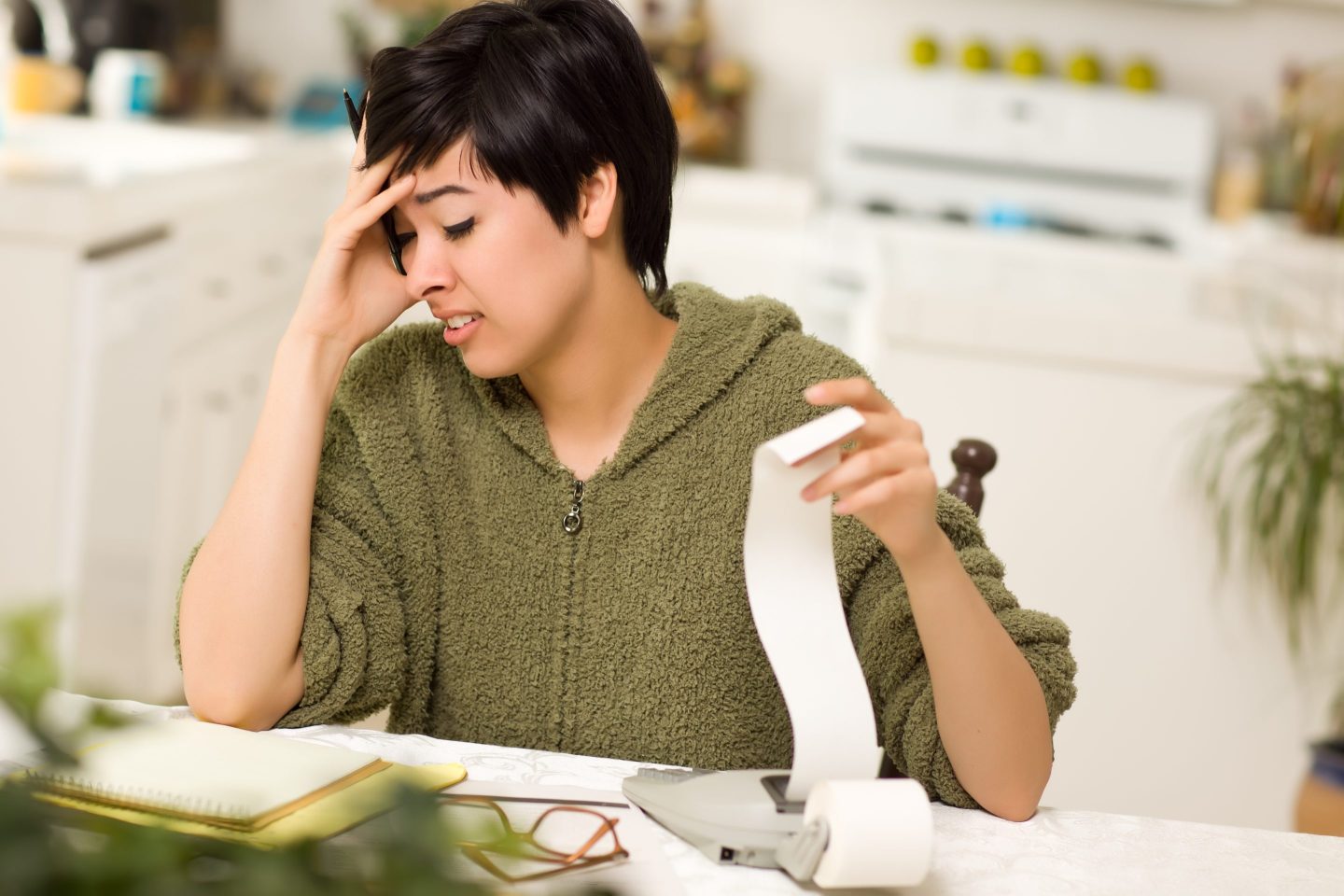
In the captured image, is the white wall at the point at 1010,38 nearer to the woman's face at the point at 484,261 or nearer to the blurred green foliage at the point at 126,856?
the woman's face at the point at 484,261

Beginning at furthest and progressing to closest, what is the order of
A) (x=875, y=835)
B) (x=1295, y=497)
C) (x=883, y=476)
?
(x=1295, y=497) → (x=883, y=476) → (x=875, y=835)

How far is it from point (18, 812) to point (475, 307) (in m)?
0.76

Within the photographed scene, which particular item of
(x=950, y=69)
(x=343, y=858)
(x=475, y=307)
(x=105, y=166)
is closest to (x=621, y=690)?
(x=475, y=307)

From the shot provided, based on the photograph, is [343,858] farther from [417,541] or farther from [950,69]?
[950,69]

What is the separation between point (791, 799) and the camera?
87 centimetres

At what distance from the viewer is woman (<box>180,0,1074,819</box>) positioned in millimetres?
1127

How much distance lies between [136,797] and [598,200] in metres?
0.62

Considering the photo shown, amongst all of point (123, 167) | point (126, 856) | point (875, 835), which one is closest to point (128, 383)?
point (123, 167)

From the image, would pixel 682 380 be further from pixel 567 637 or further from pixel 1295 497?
pixel 1295 497

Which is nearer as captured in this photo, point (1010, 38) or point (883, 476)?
point (883, 476)

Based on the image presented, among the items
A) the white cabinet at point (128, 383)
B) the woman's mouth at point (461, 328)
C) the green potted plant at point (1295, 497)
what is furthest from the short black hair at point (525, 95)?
the green potted plant at point (1295, 497)

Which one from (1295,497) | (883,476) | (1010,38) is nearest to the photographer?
(883,476)

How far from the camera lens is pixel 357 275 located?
1.26 meters

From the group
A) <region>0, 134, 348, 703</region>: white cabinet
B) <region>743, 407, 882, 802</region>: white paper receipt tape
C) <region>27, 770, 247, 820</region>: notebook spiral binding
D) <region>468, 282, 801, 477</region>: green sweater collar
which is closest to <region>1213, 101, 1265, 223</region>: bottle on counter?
<region>0, 134, 348, 703</region>: white cabinet
